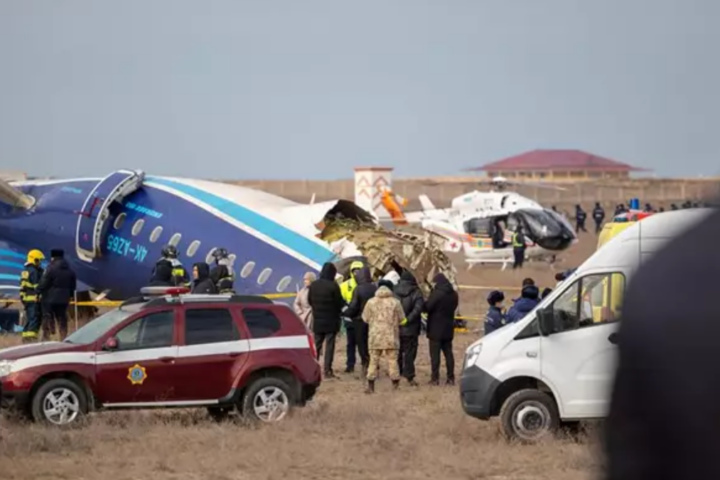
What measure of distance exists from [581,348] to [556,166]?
167 meters

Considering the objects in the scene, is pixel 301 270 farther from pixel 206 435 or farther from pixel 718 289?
pixel 718 289

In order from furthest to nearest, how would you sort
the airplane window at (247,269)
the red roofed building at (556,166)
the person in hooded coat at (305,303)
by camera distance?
the red roofed building at (556,166), the airplane window at (247,269), the person in hooded coat at (305,303)

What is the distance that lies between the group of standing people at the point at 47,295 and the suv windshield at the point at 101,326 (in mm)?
7358

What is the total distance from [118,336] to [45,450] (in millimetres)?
1918

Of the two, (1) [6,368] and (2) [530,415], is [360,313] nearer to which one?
(2) [530,415]

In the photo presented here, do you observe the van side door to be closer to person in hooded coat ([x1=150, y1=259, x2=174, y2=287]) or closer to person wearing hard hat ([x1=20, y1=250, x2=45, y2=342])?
person in hooded coat ([x1=150, y1=259, x2=174, y2=287])

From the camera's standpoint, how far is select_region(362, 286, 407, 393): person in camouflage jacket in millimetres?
19625

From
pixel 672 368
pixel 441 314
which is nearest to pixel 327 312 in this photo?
pixel 441 314

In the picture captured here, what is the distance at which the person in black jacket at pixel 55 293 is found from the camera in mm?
23703

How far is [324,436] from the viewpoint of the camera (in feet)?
50.3

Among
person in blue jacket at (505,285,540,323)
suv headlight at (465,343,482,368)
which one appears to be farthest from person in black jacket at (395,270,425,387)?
suv headlight at (465,343,482,368)

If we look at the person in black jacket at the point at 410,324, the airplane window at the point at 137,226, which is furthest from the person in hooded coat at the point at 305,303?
the airplane window at the point at 137,226

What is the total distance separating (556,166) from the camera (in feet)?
589

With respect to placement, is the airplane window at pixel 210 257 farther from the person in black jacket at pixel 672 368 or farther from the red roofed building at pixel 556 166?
the red roofed building at pixel 556 166
